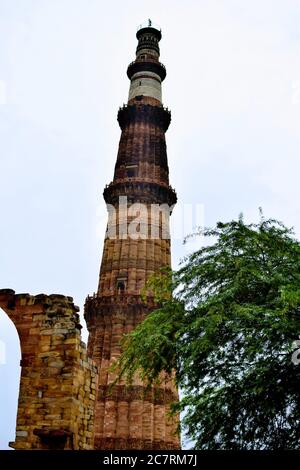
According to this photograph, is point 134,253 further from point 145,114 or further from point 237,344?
point 237,344

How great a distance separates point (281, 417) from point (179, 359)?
2.06 m

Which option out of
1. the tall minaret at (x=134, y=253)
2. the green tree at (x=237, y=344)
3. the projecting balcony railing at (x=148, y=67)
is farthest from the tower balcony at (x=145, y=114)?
the green tree at (x=237, y=344)

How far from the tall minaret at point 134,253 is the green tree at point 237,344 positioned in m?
9.91

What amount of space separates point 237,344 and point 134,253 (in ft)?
55.4

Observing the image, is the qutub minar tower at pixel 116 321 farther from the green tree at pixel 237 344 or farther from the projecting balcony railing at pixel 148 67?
the green tree at pixel 237 344

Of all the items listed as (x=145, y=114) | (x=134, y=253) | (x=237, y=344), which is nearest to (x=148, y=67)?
(x=145, y=114)

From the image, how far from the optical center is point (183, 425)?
419 inches

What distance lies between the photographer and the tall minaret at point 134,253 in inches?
893

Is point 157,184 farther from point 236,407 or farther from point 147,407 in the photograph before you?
point 236,407

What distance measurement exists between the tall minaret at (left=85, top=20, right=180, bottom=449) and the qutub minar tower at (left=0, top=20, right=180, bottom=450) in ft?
0.14

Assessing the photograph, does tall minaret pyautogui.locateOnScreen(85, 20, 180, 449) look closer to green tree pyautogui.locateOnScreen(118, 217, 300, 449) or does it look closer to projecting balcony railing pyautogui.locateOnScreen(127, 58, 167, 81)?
projecting balcony railing pyautogui.locateOnScreen(127, 58, 167, 81)

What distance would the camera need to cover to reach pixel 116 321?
24875mm

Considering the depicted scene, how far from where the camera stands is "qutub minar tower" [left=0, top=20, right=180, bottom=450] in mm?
9766

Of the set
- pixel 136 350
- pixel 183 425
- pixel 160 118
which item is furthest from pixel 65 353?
pixel 160 118
